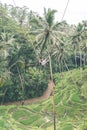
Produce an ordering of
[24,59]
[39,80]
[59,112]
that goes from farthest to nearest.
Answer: [24,59], [39,80], [59,112]

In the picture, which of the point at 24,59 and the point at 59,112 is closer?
the point at 59,112

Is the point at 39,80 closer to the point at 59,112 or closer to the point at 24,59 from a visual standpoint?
the point at 24,59

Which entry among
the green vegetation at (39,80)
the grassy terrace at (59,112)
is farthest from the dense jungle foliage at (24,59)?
the grassy terrace at (59,112)

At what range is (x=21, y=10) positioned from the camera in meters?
95.1

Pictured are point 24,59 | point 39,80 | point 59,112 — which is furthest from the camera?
point 24,59

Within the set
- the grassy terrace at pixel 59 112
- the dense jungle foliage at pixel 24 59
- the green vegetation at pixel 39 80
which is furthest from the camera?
the dense jungle foliage at pixel 24 59

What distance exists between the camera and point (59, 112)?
161ft

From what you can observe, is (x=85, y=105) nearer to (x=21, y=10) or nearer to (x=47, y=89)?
(x=47, y=89)

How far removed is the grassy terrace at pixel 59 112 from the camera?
44344 millimetres

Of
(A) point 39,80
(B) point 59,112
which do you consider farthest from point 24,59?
(B) point 59,112

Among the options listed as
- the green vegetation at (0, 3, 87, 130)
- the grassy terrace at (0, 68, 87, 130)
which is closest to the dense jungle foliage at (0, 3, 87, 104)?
the green vegetation at (0, 3, 87, 130)

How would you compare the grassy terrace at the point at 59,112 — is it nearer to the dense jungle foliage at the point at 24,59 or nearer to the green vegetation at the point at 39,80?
the green vegetation at the point at 39,80

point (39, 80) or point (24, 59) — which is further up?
point (24, 59)

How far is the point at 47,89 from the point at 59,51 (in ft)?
32.5
